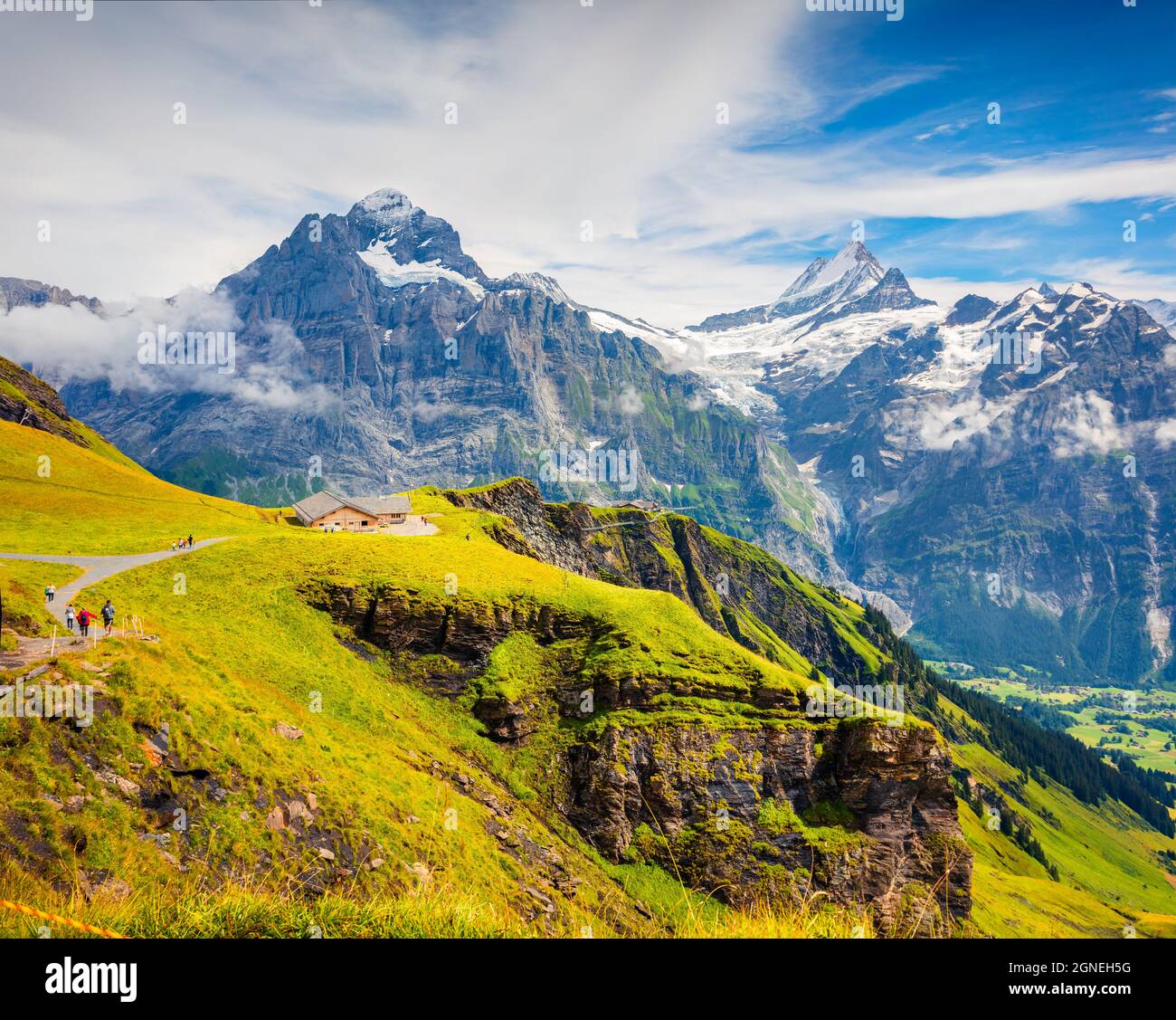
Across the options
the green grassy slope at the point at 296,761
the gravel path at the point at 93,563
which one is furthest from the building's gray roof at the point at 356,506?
the gravel path at the point at 93,563

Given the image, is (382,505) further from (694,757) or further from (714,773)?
(714,773)

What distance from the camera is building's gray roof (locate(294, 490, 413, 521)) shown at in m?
96.8

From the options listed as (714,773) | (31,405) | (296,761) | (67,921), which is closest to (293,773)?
(296,761)

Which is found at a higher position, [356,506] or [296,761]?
[356,506]

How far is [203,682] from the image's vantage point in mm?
30984

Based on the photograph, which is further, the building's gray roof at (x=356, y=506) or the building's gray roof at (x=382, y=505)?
the building's gray roof at (x=356, y=506)

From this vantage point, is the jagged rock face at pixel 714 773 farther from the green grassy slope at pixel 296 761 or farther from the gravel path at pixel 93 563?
the gravel path at pixel 93 563

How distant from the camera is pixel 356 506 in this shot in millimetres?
97312

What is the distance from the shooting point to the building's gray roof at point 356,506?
3812 inches

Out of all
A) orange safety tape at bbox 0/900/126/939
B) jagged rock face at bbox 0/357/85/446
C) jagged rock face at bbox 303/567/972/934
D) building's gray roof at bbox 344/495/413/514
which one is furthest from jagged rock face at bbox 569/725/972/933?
jagged rock face at bbox 0/357/85/446

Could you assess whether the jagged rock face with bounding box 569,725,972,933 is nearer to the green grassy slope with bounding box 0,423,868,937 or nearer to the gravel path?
the green grassy slope with bounding box 0,423,868,937
